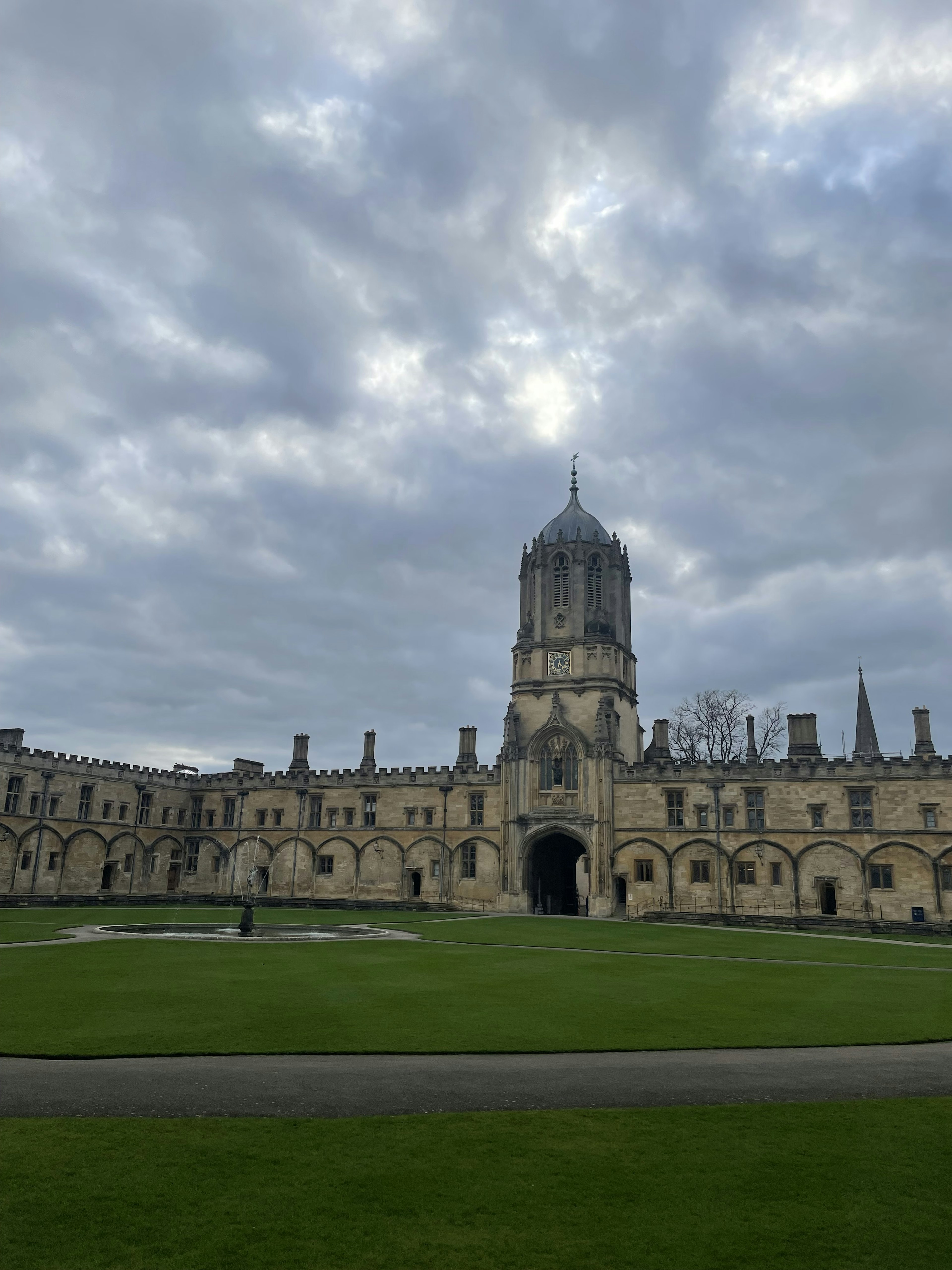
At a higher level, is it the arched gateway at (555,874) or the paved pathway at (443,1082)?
the arched gateway at (555,874)

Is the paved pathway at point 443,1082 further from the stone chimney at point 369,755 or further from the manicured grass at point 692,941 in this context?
the stone chimney at point 369,755

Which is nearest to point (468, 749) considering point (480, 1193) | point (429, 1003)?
point (429, 1003)

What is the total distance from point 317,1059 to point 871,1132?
6.61m

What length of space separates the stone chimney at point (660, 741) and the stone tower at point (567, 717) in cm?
176

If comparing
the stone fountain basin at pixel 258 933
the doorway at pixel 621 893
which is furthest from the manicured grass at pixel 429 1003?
the doorway at pixel 621 893

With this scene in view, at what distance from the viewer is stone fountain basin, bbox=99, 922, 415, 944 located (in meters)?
28.9

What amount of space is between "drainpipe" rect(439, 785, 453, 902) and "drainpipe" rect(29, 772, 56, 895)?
Result: 25.2 meters

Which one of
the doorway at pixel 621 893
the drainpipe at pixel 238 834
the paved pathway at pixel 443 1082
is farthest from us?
the drainpipe at pixel 238 834

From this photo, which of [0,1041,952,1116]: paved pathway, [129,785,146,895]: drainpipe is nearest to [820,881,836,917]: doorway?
[0,1041,952,1116]: paved pathway

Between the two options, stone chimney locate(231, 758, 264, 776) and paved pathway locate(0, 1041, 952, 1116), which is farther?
stone chimney locate(231, 758, 264, 776)

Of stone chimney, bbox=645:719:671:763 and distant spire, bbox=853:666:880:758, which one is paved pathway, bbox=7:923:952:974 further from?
distant spire, bbox=853:666:880:758

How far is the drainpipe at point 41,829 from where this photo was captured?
55531mm

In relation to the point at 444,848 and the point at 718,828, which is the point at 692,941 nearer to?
the point at 718,828

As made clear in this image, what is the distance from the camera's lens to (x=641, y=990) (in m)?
18.2
